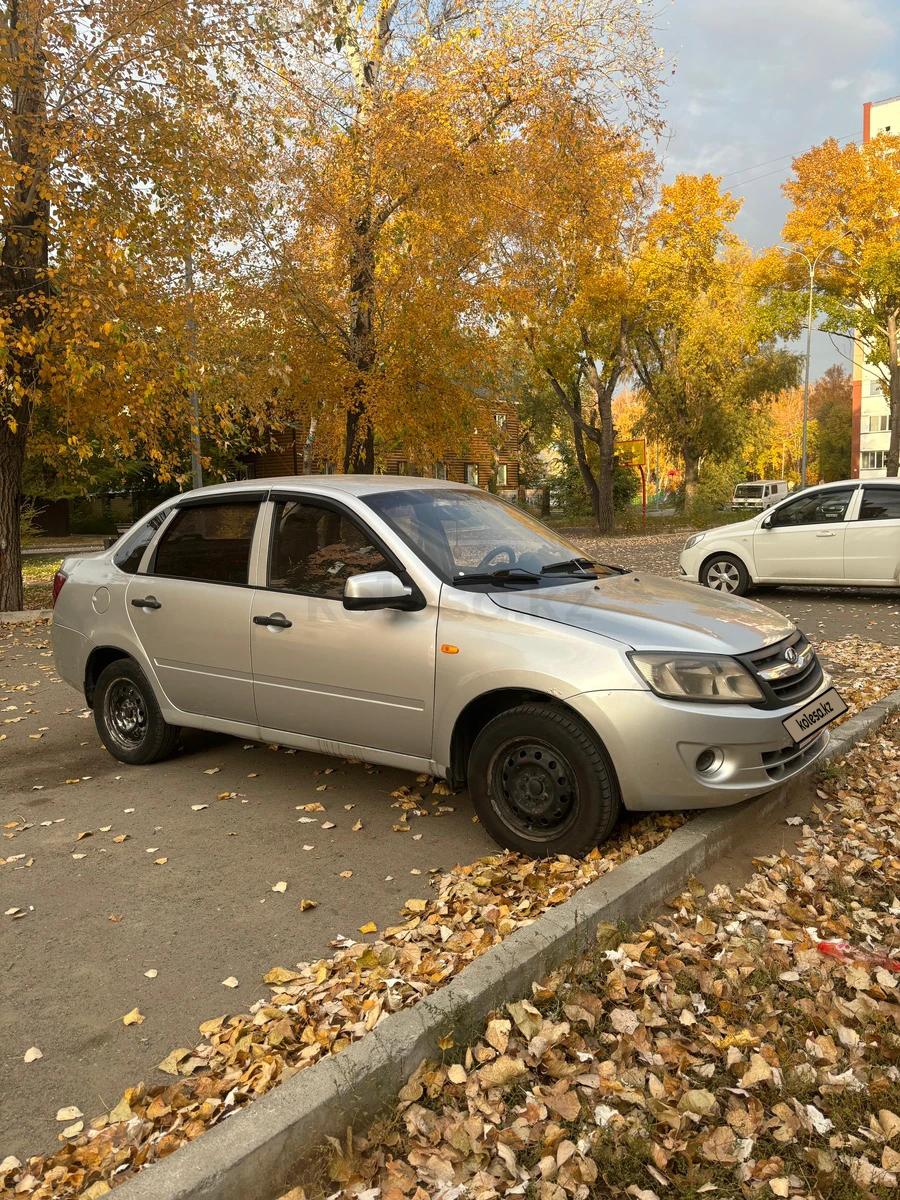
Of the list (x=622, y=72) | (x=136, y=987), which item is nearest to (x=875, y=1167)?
(x=136, y=987)

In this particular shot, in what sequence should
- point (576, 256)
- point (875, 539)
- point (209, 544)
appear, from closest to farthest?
point (209, 544)
point (875, 539)
point (576, 256)

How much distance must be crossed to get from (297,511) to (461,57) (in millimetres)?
13570

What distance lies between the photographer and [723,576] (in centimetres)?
1375

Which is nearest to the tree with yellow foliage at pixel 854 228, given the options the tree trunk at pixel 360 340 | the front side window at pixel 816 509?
the tree trunk at pixel 360 340

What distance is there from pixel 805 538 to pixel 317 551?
962 centimetres

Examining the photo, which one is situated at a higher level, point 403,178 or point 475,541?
point 403,178

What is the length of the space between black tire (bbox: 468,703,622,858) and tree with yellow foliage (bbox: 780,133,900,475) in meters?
31.7

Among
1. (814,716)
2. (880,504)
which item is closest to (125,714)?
(814,716)

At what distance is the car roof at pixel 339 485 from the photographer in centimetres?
514

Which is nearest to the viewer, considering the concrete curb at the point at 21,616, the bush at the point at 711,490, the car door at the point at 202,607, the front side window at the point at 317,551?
the front side window at the point at 317,551

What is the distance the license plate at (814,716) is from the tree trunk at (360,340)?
39.5 feet

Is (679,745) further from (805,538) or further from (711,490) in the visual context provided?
(711,490)

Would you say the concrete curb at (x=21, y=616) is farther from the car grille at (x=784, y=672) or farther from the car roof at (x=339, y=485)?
the car grille at (x=784, y=672)

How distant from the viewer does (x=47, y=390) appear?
13.3 m
